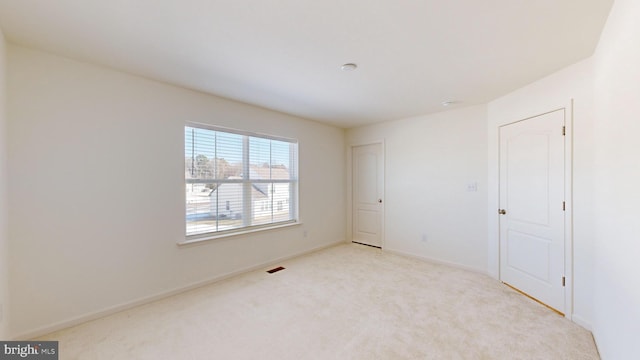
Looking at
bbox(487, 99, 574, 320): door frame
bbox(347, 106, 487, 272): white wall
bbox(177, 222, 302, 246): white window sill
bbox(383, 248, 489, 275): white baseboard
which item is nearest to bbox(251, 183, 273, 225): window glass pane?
bbox(177, 222, 302, 246): white window sill

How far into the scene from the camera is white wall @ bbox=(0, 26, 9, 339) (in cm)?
187

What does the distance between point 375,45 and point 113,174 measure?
8.98 ft

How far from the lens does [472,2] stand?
153 centimetres

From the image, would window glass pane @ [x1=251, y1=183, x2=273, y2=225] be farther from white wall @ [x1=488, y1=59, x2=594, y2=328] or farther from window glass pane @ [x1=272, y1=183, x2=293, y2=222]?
white wall @ [x1=488, y1=59, x2=594, y2=328]

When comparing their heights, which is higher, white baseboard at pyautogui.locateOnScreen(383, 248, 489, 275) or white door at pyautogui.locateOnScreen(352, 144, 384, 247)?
white door at pyautogui.locateOnScreen(352, 144, 384, 247)

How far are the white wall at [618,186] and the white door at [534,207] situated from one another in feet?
1.64

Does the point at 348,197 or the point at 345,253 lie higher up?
the point at 348,197

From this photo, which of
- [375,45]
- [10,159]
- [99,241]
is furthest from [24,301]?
[375,45]

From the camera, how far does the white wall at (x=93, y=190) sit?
82.6 inches

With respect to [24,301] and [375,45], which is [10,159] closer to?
[24,301]

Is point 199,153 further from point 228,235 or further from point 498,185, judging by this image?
point 498,185

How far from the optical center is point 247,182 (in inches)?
145

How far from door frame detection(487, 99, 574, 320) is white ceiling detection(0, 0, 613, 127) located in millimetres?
374

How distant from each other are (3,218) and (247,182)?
2.24 metres
